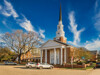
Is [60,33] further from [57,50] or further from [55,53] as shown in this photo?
[55,53]

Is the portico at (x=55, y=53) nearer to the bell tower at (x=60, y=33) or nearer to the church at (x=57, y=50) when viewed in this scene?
the church at (x=57, y=50)

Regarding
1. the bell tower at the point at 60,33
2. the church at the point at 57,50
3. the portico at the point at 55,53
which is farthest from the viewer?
the bell tower at the point at 60,33

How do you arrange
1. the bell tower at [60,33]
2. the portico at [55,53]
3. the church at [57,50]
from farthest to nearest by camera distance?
the bell tower at [60,33]
the portico at [55,53]
the church at [57,50]

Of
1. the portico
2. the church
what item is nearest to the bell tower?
the church

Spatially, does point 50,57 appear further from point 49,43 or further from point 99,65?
point 99,65

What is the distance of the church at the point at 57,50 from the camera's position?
34000 millimetres

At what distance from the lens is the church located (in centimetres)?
3400

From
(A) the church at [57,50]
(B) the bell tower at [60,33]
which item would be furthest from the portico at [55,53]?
(B) the bell tower at [60,33]

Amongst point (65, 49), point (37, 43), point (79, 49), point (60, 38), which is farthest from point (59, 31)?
point (79, 49)

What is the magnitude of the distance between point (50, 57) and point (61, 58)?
7.85 meters

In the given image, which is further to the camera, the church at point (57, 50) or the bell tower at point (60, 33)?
the bell tower at point (60, 33)

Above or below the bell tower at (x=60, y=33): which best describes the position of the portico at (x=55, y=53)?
below

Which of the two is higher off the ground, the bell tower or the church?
the bell tower

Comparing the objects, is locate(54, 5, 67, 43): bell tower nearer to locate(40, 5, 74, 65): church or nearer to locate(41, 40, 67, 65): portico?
locate(40, 5, 74, 65): church
